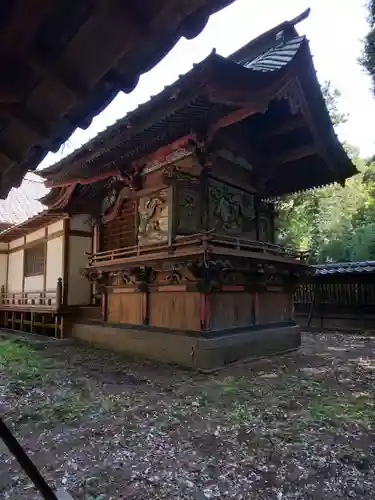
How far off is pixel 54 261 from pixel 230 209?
20.0ft

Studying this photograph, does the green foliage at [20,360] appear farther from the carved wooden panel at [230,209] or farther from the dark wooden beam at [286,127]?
the dark wooden beam at [286,127]

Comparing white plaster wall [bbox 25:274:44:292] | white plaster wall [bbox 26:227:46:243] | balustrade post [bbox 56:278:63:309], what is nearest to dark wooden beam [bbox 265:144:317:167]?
balustrade post [bbox 56:278:63:309]

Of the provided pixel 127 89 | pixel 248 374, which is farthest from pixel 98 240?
pixel 127 89

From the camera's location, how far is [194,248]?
6.91 m

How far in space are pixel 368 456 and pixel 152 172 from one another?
6.81 m

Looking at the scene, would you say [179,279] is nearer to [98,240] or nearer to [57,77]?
[98,240]

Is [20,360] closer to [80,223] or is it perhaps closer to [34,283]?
[80,223]

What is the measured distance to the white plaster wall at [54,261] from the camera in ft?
36.7

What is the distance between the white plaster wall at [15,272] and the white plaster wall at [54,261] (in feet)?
8.80

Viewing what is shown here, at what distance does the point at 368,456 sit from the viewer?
3529mm

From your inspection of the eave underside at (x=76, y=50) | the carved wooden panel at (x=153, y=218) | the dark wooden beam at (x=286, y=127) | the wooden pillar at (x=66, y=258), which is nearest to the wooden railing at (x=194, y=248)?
the carved wooden panel at (x=153, y=218)

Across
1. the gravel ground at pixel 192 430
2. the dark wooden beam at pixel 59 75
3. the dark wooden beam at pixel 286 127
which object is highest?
the dark wooden beam at pixel 286 127

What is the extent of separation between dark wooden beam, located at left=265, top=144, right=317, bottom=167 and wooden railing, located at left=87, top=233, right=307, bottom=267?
7.03ft

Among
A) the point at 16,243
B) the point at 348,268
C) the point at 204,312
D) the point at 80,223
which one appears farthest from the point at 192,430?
the point at 16,243
